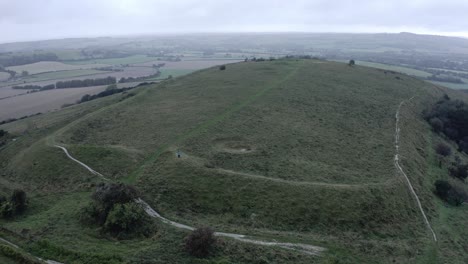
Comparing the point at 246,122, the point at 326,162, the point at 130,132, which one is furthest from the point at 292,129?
the point at 130,132

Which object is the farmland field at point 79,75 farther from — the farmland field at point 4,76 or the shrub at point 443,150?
the shrub at point 443,150

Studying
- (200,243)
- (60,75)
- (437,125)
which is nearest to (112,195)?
(200,243)

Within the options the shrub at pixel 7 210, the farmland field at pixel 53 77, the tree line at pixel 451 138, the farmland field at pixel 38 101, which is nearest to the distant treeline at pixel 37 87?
the farmland field at pixel 38 101

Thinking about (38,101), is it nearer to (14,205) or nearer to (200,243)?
(14,205)

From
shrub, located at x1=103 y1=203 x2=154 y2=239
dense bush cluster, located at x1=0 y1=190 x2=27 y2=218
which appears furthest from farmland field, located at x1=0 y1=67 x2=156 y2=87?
shrub, located at x1=103 y1=203 x2=154 y2=239

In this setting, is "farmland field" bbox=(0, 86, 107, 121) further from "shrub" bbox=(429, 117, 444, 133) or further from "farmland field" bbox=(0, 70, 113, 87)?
"shrub" bbox=(429, 117, 444, 133)

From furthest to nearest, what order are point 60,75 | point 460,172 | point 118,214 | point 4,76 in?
point 60,75
point 4,76
point 460,172
point 118,214
